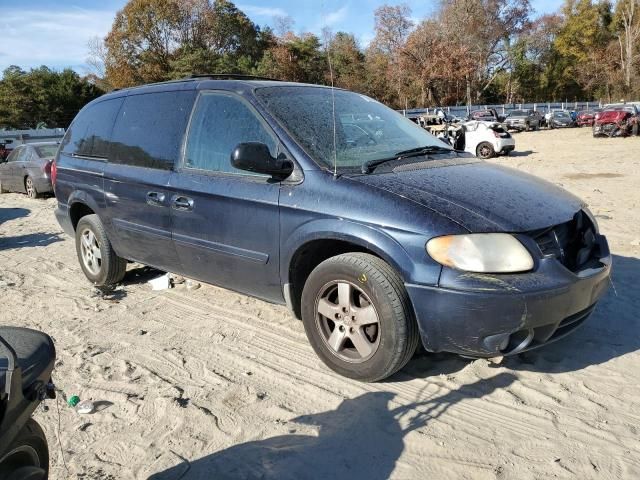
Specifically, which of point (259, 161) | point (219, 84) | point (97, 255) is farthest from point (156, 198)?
point (97, 255)

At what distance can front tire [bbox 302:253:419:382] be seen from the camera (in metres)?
2.94

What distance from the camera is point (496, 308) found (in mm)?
2729

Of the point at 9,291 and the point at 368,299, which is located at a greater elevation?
the point at 368,299

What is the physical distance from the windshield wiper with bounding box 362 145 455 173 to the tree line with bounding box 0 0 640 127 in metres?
32.5

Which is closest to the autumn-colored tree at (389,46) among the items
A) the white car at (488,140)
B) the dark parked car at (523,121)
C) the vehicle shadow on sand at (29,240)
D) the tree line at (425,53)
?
the tree line at (425,53)

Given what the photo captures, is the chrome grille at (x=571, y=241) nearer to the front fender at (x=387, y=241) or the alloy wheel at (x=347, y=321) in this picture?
the front fender at (x=387, y=241)

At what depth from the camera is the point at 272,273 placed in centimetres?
352

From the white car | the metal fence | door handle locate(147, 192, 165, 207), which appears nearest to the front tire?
door handle locate(147, 192, 165, 207)

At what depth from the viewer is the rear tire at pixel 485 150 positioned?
18.9 metres

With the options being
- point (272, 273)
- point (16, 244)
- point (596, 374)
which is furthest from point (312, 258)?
point (16, 244)

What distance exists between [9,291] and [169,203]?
8.19ft

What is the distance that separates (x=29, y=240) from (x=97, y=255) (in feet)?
11.4

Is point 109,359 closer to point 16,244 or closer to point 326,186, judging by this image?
point 326,186

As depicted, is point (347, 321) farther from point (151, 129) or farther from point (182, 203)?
point (151, 129)
